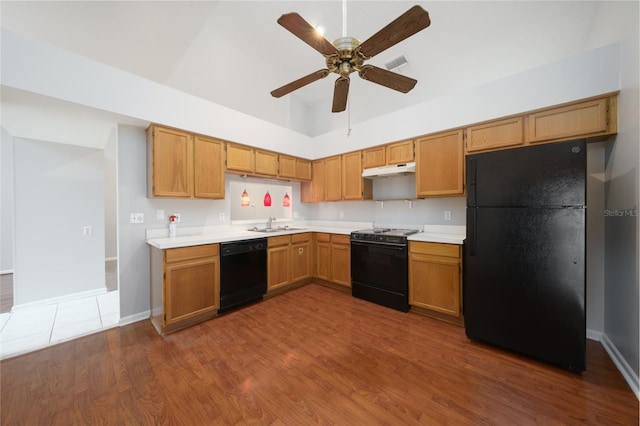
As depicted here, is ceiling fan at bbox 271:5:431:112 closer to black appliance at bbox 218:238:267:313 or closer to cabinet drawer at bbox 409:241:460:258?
cabinet drawer at bbox 409:241:460:258

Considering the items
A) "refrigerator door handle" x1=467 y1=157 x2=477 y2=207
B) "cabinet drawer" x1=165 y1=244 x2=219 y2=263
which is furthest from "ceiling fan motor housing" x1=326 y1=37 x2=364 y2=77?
"cabinet drawer" x1=165 y1=244 x2=219 y2=263

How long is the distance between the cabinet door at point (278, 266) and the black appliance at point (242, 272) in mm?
92

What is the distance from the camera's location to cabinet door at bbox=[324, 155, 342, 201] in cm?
396

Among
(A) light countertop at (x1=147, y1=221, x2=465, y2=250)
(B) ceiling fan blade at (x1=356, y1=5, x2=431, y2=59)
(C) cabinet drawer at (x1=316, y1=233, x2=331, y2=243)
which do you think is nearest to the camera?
(B) ceiling fan blade at (x1=356, y1=5, x2=431, y2=59)

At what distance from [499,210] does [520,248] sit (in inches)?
13.9

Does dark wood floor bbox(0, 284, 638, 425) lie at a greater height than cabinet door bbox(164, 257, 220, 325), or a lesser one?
lesser

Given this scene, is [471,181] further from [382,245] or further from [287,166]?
[287,166]

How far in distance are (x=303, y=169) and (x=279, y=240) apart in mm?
1449

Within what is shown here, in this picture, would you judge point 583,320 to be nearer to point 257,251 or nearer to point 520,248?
point 520,248

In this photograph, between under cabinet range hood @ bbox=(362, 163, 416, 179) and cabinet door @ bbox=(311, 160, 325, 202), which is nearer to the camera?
under cabinet range hood @ bbox=(362, 163, 416, 179)

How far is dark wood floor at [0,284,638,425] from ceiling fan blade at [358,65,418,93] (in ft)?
7.53

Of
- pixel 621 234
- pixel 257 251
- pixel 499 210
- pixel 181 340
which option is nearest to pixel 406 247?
pixel 499 210

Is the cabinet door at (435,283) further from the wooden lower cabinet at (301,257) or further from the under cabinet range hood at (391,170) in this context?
the wooden lower cabinet at (301,257)

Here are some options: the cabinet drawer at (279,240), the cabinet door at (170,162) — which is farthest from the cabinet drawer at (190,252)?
the cabinet drawer at (279,240)
